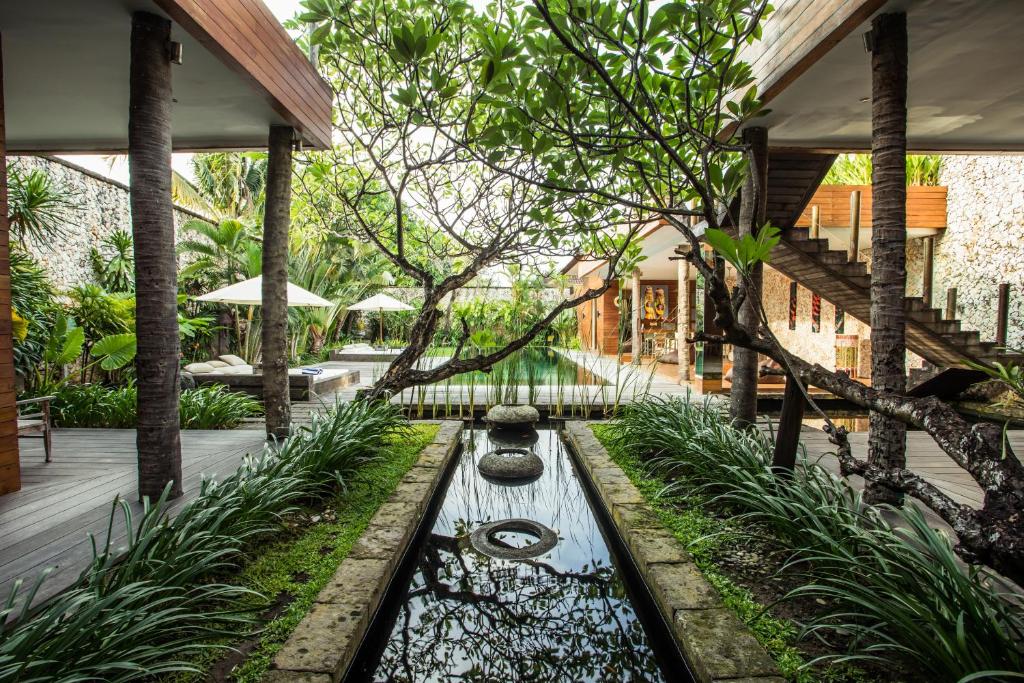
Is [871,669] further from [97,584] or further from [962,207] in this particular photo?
[962,207]

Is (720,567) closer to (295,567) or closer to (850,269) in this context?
(295,567)

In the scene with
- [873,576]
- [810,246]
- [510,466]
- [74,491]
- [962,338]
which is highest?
[810,246]

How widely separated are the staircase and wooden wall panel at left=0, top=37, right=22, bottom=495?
660 centimetres

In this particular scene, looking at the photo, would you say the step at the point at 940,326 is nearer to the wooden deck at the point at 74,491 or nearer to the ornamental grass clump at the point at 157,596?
the ornamental grass clump at the point at 157,596

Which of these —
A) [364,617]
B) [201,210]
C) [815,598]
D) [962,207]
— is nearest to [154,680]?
[364,617]

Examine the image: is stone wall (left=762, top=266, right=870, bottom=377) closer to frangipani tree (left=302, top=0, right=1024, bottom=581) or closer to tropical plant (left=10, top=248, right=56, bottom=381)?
frangipani tree (left=302, top=0, right=1024, bottom=581)

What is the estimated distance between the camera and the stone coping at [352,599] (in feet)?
5.36

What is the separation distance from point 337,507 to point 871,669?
255cm

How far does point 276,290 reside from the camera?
434 centimetres

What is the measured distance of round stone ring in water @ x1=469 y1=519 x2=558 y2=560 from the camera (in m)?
2.91

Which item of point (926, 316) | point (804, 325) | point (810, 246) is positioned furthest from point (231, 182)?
point (926, 316)

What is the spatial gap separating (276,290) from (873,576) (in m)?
4.25

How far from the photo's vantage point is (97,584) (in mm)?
1724

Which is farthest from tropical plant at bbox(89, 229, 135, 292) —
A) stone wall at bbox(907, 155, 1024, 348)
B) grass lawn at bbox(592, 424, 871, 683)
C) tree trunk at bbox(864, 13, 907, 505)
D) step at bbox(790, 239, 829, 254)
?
stone wall at bbox(907, 155, 1024, 348)
